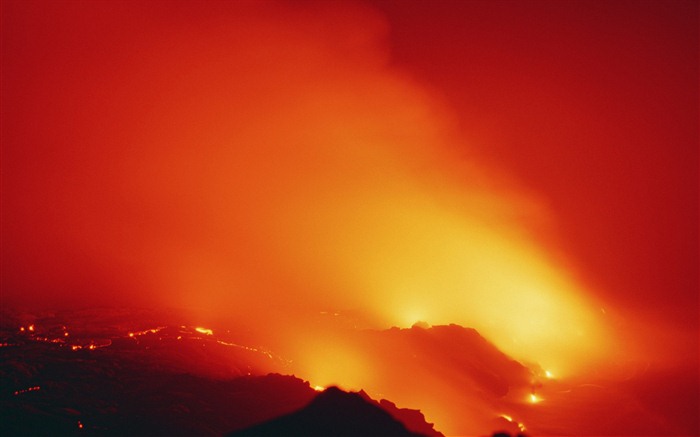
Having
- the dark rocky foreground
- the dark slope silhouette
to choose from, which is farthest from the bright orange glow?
the dark slope silhouette

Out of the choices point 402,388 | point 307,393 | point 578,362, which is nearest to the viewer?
point 307,393

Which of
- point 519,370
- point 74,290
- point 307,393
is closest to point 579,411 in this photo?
point 519,370

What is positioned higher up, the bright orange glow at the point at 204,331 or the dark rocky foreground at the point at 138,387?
the bright orange glow at the point at 204,331

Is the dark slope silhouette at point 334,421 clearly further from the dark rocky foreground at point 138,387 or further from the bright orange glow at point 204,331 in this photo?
the bright orange glow at point 204,331

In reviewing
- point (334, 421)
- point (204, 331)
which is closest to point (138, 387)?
point (204, 331)

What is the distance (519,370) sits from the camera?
34688 mm

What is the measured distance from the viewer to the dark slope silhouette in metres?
11.0

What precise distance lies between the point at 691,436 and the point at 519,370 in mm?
10153

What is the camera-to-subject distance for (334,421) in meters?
11.7

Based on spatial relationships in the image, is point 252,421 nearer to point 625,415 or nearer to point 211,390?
point 211,390

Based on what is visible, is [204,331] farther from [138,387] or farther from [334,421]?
[334,421]

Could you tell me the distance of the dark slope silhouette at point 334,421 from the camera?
1099cm

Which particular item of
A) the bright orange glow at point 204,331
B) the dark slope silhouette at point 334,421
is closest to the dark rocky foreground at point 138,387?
the dark slope silhouette at point 334,421

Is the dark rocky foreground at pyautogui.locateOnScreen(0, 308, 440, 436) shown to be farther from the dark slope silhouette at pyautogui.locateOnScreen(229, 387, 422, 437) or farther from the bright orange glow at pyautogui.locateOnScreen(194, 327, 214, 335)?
the bright orange glow at pyautogui.locateOnScreen(194, 327, 214, 335)
